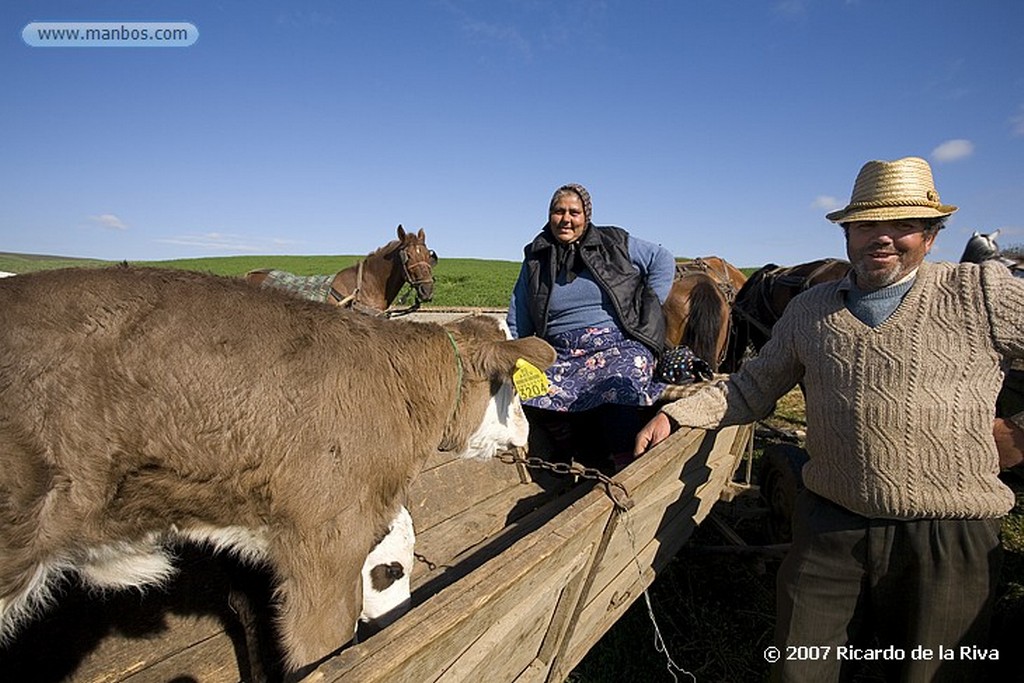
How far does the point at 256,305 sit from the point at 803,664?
111 inches

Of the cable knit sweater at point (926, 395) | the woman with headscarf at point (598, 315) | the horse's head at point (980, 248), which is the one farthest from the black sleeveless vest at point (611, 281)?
the horse's head at point (980, 248)

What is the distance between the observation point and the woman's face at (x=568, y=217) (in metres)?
4.44

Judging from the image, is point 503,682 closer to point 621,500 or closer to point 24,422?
point 621,500

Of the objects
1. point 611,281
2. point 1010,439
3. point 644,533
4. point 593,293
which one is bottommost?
point 644,533

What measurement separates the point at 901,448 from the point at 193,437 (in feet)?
8.93

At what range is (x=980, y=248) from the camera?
600 centimetres

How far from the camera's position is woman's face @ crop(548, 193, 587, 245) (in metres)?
4.44

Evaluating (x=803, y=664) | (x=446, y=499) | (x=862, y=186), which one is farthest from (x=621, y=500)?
(x=446, y=499)

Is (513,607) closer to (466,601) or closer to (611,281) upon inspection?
(466,601)

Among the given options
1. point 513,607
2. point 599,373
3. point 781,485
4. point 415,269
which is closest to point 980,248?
point 781,485

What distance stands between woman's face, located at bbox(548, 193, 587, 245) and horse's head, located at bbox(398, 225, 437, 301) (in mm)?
6652

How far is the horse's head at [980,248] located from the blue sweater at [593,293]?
145 inches

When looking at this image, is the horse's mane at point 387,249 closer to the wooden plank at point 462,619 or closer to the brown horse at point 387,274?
the brown horse at point 387,274

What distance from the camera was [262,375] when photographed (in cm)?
208
